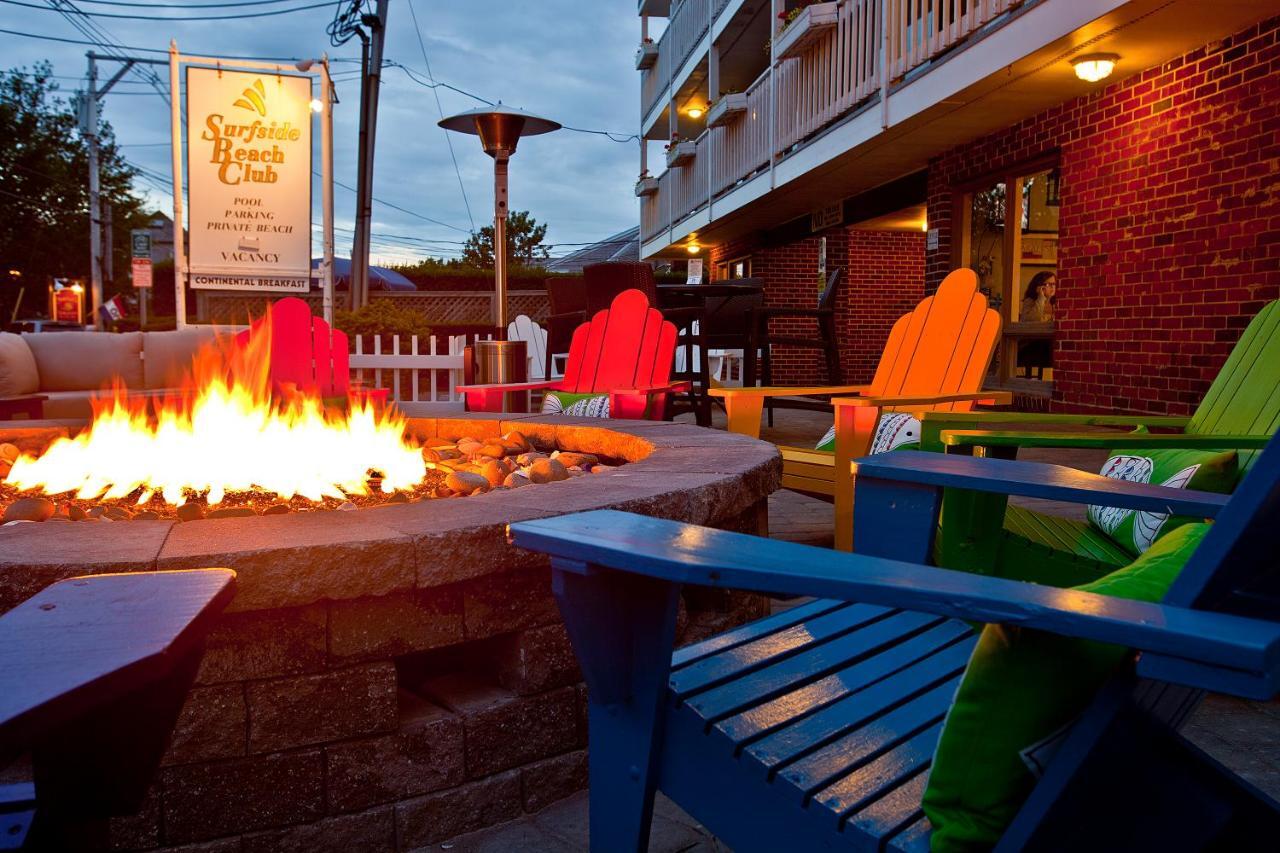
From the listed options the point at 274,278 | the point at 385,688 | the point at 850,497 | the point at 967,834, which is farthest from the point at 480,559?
the point at 274,278

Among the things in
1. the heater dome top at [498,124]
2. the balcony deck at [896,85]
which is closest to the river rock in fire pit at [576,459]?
the heater dome top at [498,124]

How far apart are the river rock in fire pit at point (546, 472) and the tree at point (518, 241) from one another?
32.3 metres

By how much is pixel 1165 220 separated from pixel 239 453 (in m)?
6.30

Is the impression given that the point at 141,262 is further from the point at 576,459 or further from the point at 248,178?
the point at 576,459

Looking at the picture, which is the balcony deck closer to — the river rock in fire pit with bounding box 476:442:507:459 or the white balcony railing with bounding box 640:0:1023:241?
the white balcony railing with bounding box 640:0:1023:241

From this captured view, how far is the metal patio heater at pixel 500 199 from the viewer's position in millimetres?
5977

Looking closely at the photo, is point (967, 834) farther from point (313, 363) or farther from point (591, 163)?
point (591, 163)

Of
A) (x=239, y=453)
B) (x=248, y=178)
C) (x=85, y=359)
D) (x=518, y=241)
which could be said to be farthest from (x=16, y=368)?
(x=518, y=241)

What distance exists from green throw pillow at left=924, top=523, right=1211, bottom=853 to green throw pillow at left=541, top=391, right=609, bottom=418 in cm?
383

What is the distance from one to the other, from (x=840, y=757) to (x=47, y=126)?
110ft

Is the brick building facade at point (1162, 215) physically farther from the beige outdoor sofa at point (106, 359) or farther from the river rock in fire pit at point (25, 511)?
the beige outdoor sofa at point (106, 359)

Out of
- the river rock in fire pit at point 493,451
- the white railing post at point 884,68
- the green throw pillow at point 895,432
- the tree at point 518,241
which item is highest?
the tree at point 518,241

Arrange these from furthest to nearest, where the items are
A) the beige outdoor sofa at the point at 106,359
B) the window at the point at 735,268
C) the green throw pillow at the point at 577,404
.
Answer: the window at the point at 735,268 → the beige outdoor sofa at the point at 106,359 → the green throw pillow at the point at 577,404

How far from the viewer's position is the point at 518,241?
1393 inches
